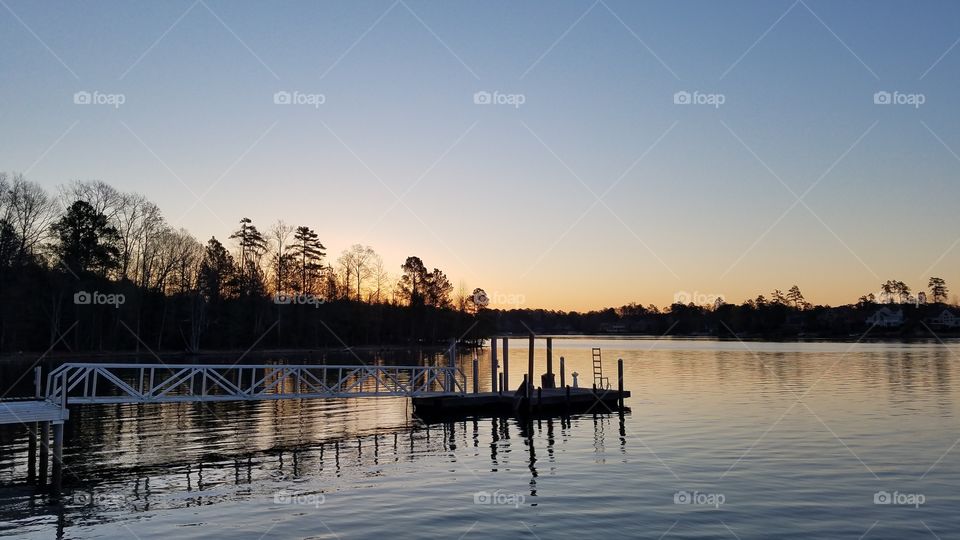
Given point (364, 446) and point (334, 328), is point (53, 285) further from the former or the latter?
point (364, 446)

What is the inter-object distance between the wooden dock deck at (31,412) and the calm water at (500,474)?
5.96 feet

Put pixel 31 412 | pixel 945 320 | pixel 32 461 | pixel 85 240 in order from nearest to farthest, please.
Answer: pixel 31 412 < pixel 32 461 < pixel 85 240 < pixel 945 320

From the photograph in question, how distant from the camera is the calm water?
54.0 ft

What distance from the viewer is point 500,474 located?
22.7m

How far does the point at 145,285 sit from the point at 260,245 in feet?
63.7

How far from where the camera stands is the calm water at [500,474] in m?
16.5

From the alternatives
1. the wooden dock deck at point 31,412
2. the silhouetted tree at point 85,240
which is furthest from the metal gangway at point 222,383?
the silhouetted tree at point 85,240

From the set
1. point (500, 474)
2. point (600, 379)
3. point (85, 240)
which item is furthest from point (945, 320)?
point (500, 474)

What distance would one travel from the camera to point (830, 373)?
64.6 meters

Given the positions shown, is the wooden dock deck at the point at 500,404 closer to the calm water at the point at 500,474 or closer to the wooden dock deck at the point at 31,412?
the calm water at the point at 500,474

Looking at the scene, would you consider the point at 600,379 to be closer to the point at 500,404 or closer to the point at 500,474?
the point at 500,404

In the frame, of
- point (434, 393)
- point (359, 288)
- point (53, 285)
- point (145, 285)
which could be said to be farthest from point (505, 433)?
point (359, 288)

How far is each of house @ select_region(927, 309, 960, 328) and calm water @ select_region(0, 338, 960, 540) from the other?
177 m

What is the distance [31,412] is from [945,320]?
21626 cm
